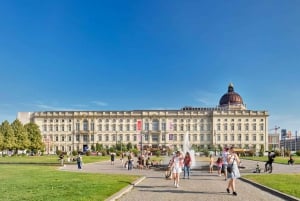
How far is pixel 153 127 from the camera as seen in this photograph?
13650 centimetres

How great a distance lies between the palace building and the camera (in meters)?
137

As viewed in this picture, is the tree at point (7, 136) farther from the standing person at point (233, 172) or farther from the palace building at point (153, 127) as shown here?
the standing person at point (233, 172)

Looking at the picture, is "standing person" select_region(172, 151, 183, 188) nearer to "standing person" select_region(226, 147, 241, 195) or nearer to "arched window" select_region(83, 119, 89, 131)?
"standing person" select_region(226, 147, 241, 195)

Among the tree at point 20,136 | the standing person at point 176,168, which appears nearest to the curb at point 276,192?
the standing person at point 176,168

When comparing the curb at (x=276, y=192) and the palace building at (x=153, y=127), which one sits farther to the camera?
the palace building at (x=153, y=127)

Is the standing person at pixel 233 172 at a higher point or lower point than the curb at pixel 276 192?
higher

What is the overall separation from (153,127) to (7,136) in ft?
213

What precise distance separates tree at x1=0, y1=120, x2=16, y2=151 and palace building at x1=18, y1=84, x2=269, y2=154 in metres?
53.7

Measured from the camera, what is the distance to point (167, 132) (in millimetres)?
134750

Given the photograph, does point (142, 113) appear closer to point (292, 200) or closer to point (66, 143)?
point (66, 143)

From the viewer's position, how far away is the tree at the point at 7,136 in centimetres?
7812

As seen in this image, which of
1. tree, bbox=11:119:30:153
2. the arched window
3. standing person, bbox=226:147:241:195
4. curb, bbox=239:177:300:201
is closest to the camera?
curb, bbox=239:177:300:201

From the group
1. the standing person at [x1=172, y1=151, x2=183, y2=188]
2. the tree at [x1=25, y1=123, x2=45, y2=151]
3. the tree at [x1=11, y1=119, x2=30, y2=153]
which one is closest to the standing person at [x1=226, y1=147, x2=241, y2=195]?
the standing person at [x1=172, y1=151, x2=183, y2=188]

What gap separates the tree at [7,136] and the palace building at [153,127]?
2113 inches
